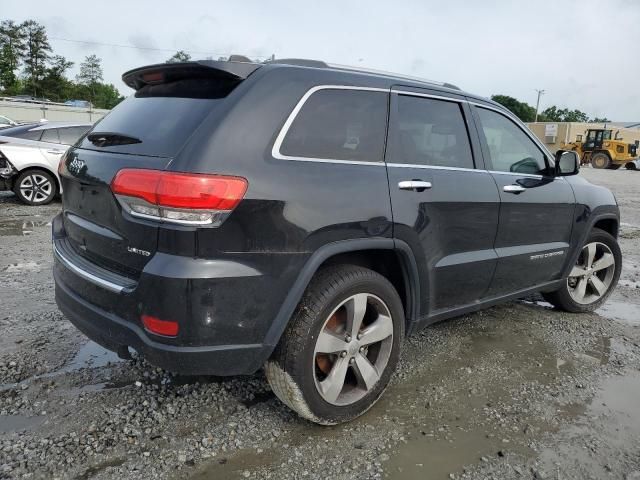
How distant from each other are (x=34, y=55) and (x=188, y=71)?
3022 inches

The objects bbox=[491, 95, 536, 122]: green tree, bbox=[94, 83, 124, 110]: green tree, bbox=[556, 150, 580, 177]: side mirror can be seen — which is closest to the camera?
bbox=[556, 150, 580, 177]: side mirror

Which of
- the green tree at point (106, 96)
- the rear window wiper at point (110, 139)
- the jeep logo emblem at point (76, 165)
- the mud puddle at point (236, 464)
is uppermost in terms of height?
the green tree at point (106, 96)

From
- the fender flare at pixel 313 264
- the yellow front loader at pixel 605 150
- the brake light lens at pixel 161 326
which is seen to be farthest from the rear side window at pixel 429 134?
the yellow front loader at pixel 605 150

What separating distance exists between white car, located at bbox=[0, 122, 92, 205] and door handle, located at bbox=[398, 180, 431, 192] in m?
8.37

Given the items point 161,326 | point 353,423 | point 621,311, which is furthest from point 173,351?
point 621,311

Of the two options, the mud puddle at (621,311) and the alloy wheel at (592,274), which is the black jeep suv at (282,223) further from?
the mud puddle at (621,311)

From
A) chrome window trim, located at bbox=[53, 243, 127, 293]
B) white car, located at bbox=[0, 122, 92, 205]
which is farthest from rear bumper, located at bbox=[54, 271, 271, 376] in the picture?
white car, located at bbox=[0, 122, 92, 205]

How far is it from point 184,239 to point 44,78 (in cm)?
7705

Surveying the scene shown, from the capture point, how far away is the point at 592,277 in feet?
15.5

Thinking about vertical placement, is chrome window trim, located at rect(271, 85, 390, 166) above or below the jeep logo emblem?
above

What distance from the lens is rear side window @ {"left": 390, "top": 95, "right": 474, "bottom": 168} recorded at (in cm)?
298

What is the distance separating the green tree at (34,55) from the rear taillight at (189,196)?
75.1 m

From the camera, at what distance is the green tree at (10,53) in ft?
201

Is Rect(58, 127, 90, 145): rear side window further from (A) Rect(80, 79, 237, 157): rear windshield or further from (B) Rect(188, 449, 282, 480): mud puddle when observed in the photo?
(B) Rect(188, 449, 282, 480): mud puddle
